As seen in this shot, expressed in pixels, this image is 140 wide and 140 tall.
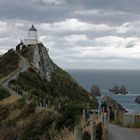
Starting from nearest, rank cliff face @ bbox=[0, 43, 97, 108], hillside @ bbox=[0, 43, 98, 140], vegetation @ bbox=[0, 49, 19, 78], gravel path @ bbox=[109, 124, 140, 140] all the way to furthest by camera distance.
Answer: gravel path @ bbox=[109, 124, 140, 140] → hillside @ bbox=[0, 43, 98, 140] → cliff face @ bbox=[0, 43, 97, 108] → vegetation @ bbox=[0, 49, 19, 78]

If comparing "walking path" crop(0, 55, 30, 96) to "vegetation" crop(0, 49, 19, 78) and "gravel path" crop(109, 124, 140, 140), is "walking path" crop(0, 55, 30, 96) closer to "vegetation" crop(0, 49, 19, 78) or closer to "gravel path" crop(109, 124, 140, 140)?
"vegetation" crop(0, 49, 19, 78)

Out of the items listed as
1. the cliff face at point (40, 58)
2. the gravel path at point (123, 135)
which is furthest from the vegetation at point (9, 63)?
the gravel path at point (123, 135)

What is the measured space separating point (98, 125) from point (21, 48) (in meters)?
78.4

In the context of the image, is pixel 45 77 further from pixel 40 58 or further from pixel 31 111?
pixel 31 111

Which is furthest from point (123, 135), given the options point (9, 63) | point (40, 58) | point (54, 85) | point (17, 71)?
point (40, 58)

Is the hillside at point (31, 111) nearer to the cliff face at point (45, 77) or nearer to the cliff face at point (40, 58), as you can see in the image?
the cliff face at point (45, 77)

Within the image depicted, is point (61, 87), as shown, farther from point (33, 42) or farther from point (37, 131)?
point (37, 131)

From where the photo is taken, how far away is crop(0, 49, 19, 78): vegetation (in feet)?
246

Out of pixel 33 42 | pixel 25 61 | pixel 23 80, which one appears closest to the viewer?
pixel 23 80

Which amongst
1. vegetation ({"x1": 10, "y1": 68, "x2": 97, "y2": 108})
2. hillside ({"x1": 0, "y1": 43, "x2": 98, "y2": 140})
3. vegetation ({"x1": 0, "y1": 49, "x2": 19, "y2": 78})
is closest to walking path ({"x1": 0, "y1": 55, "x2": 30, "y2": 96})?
hillside ({"x1": 0, "y1": 43, "x2": 98, "y2": 140})

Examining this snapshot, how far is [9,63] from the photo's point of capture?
81.9 m

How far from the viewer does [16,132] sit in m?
26.0

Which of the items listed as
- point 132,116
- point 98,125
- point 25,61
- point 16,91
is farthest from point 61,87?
point 98,125

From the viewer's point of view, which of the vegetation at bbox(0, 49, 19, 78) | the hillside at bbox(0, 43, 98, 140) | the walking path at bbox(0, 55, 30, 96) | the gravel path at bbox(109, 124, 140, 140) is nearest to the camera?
the gravel path at bbox(109, 124, 140, 140)
